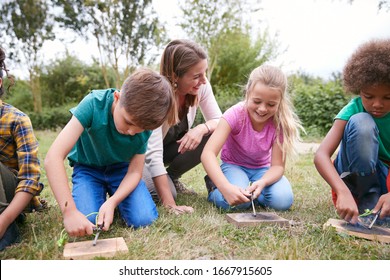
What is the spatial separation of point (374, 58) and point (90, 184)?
1854 millimetres

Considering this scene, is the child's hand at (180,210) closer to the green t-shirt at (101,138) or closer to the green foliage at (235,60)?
the green t-shirt at (101,138)

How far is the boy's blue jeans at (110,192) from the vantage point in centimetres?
223

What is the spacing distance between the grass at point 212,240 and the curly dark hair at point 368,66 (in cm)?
85

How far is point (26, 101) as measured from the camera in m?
18.6

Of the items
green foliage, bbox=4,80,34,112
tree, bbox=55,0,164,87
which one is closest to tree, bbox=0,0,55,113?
tree, bbox=55,0,164,87

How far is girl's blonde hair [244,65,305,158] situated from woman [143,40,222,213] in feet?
1.23

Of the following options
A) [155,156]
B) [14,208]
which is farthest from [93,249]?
[155,156]

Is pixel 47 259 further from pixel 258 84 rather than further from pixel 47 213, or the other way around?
pixel 258 84

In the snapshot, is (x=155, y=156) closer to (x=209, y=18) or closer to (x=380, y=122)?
(x=380, y=122)

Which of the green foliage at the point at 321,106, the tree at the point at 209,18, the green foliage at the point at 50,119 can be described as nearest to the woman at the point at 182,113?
the green foliage at the point at 321,106

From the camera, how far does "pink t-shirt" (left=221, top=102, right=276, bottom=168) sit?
9.02 feet

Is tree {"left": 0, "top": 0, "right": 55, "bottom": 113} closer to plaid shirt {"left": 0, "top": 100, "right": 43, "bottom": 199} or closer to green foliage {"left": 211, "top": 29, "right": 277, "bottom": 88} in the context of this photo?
green foliage {"left": 211, "top": 29, "right": 277, "bottom": 88}

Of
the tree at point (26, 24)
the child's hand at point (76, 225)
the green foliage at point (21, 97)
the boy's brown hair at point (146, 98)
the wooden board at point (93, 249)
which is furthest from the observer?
the green foliage at point (21, 97)
